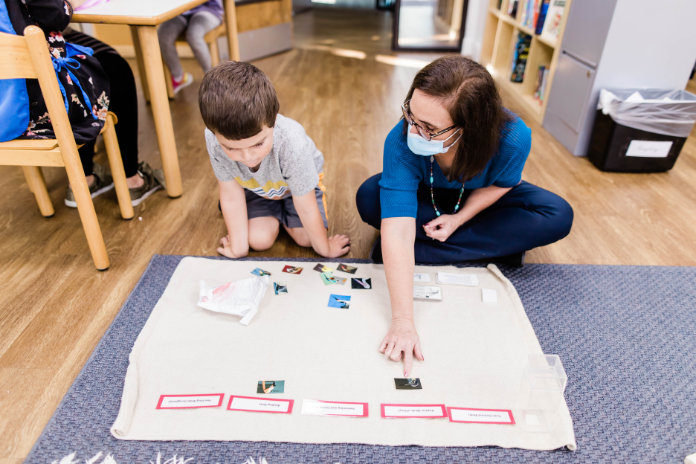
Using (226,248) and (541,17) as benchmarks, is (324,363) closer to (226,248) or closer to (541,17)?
(226,248)

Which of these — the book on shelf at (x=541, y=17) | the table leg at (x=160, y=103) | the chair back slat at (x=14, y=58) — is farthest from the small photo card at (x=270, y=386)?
the book on shelf at (x=541, y=17)

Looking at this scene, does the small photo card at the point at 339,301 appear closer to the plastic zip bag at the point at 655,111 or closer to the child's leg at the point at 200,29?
the plastic zip bag at the point at 655,111

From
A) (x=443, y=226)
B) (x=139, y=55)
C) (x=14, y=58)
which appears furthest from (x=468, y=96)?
(x=139, y=55)

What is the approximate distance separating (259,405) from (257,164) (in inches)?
23.7

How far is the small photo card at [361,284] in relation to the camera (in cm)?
135

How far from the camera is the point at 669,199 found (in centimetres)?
193

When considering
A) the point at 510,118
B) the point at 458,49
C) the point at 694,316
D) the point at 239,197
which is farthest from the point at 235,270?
the point at 458,49

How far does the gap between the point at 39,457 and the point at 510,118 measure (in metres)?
1.29

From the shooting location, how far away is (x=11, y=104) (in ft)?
4.00

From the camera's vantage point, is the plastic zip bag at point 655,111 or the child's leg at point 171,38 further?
the child's leg at point 171,38

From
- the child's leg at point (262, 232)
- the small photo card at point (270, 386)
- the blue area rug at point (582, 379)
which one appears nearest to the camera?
the blue area rug at point (582, 379)

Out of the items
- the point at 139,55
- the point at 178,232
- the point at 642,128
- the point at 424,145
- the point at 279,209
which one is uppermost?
the point at 424,145

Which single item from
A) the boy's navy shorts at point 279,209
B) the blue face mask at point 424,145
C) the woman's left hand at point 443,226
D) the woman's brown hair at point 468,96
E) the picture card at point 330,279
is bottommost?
the picture card at point 330,279

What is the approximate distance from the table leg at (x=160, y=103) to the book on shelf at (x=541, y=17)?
2268 mm
